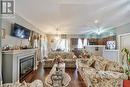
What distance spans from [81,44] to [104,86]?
10.7 meters

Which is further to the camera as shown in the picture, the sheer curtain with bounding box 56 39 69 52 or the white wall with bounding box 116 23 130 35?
the sheer curtain with bounding box 56 39 69 52

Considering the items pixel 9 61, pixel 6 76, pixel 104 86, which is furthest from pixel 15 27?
pixel 104 86

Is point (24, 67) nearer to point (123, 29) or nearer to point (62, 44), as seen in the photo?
point (123, 29)

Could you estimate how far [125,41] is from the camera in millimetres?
7328

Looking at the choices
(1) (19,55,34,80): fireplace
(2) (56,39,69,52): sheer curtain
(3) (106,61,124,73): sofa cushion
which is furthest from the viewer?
(2) (56,39,69,52): sheer curtain

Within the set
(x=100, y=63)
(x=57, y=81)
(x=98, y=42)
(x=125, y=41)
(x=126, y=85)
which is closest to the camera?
(x=57, y=81)

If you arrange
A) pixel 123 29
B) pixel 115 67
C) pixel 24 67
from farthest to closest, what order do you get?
pixel 123 29 → pixel 24 67 → pixel 115 67

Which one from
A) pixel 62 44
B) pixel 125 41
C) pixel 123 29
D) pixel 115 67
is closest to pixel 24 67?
pixel 115 67

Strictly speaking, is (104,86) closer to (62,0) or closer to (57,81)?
(57,81)

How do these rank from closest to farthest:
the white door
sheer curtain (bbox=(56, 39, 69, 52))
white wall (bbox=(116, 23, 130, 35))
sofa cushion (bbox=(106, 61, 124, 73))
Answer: sofa cushion (bbox=(106, 61, 124, 73))
the white door
white wall (bbox=(116, 23, 130, 35))
sheer curtain (bbox=(56, 39, 69, 52))

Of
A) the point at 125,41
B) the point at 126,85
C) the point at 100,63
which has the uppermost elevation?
the point at 125,41

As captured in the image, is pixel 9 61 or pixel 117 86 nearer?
pixel 117 86

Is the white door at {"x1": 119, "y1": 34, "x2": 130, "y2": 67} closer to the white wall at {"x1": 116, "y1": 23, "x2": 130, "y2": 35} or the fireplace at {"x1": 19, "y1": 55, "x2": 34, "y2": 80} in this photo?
the white wall at {"x1": 116, "y1": 23, "x2": 130, "y2": 35}

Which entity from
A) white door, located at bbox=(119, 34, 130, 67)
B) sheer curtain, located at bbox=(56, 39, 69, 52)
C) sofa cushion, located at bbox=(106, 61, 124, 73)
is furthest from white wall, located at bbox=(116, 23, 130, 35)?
sheer curtain, located at bbox=(56, 39, 69, 52)
